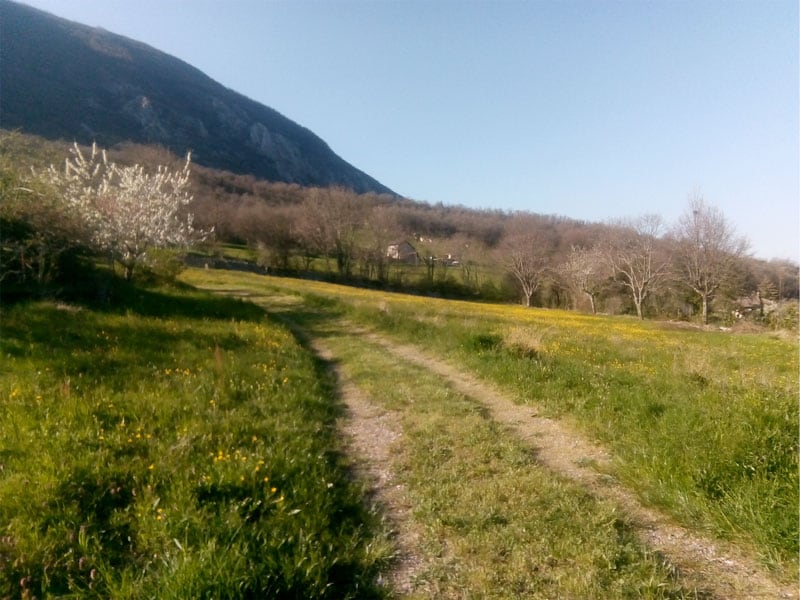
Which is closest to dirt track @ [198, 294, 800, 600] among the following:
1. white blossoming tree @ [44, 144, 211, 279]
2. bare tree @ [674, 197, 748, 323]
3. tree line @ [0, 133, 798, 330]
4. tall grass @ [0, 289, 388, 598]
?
tall grass @ [0, 289, 388, 598]

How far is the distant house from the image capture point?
70562mm

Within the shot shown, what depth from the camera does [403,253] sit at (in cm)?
7975

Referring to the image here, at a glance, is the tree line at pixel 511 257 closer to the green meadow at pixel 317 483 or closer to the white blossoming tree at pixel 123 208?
the white blossoming tree at pixel 123 208

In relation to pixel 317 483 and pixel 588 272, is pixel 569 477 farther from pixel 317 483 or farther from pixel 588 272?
pixel 588 272

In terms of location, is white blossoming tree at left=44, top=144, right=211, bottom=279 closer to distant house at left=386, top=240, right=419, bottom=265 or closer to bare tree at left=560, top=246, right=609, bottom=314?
distant house at left=386, top=240, right=419, bottom=265

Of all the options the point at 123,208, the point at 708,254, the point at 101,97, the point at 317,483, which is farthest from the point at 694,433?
the point at 101,97

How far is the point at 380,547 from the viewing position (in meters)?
4.03

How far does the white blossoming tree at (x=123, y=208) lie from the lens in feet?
55.0

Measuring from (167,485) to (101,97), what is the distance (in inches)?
7231

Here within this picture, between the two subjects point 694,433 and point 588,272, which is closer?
point 694,433

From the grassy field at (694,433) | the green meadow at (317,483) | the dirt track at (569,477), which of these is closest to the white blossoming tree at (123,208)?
the green meadow at (317,483)

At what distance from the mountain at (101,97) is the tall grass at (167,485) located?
119 meters

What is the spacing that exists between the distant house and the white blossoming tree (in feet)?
156

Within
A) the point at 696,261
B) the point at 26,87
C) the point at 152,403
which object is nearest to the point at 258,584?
the point at 152,403
